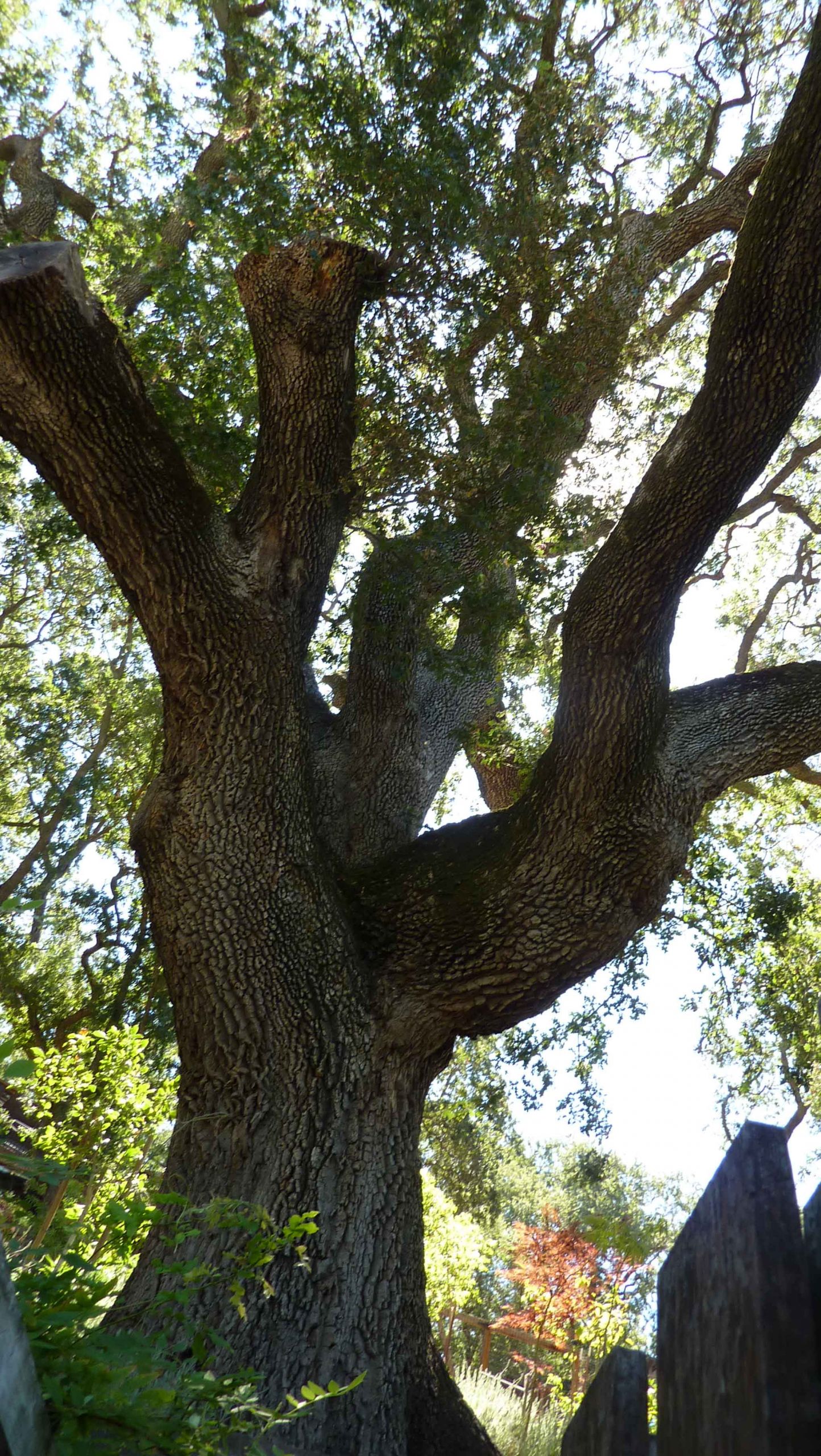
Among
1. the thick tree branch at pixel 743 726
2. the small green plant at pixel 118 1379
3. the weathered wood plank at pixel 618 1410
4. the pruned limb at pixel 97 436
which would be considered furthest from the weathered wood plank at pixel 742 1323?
the pruned limb at pixel 97 436

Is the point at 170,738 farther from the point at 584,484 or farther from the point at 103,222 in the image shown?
the point at 103,222

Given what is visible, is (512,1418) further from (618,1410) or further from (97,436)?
(97,436)

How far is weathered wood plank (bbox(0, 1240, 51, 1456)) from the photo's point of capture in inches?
37.4

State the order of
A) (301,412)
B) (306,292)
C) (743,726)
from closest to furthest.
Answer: (743,726) < (301,412) < (306,292)

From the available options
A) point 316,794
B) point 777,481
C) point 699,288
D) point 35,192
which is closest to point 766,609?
point 777,481

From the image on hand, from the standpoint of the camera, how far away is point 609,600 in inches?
181

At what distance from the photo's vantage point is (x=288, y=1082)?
4.05 meters

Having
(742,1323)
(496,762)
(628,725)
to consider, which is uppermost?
(496,762)

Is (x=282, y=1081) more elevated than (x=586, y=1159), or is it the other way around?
(x=586, y=1159)

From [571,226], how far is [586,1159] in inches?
487

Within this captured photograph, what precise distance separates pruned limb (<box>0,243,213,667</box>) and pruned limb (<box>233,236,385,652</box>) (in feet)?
1.68

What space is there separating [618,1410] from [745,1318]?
0.59 meters

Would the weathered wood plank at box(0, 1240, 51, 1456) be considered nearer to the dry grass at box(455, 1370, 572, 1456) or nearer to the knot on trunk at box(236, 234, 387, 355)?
the knot on trunk at box(236, 234, 387, 355)

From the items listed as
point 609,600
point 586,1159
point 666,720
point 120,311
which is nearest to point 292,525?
point 609,600
